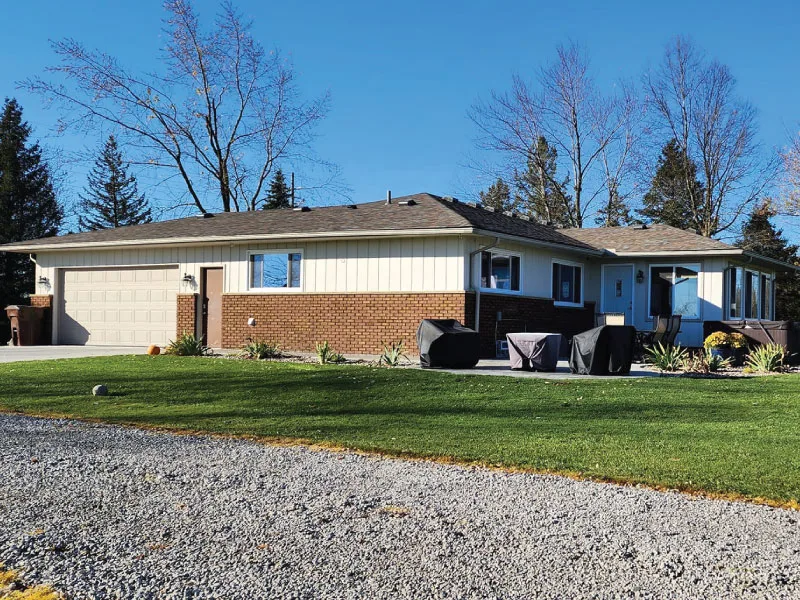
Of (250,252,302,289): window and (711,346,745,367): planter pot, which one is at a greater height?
(250,252,302,289): window

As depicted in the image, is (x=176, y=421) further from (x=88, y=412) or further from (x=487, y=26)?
(x=487, y=26)

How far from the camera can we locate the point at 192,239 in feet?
63.4

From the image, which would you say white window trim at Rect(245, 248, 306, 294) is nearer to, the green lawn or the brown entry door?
the brown entry door

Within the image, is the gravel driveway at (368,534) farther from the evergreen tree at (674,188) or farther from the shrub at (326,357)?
the evergreen tree at (674,188)

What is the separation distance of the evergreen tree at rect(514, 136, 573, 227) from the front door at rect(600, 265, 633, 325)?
48.7ft

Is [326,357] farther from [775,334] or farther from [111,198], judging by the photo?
[111,198]

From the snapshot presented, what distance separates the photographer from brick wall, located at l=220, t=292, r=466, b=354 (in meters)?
17.1

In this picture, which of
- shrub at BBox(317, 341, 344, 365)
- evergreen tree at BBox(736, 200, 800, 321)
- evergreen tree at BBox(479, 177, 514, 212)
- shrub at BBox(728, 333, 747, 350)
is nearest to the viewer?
shrub at BBox(317, 341, 344, 365)

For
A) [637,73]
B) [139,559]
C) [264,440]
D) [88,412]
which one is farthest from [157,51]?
[139,559]

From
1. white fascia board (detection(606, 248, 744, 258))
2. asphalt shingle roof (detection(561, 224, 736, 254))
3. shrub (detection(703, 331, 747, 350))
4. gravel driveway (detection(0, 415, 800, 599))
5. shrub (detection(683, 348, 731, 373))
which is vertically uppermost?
asphalt shingle roof (detection(561, 224, 736, 254))

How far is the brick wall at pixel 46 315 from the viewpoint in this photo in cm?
2175

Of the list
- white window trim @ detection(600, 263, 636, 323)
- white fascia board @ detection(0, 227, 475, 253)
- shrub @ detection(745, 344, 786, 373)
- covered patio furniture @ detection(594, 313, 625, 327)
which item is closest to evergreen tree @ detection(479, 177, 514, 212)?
white window trim @ detection(600, 263, 636, 323)

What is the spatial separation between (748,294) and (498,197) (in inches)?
953

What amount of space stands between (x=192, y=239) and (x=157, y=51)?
1620cm
